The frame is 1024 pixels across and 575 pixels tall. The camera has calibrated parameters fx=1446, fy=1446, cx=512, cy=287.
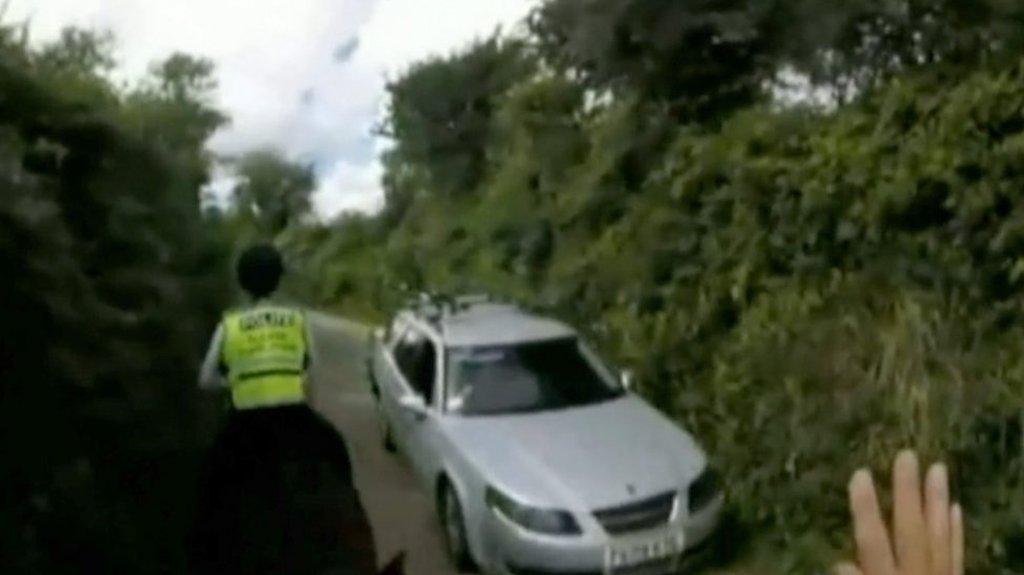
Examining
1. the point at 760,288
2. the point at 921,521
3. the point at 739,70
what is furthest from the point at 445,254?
the point at 921,521

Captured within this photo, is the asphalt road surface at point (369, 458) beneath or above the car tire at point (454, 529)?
above

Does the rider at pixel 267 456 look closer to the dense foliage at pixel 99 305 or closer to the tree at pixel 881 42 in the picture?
the dense foliage at pixel 99 305

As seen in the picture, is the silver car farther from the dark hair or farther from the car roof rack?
the dark hair

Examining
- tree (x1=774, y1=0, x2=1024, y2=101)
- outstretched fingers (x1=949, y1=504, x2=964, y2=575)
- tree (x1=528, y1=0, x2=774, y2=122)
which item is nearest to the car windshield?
tree (x1=528, y1=0, x2=774, y2=122)

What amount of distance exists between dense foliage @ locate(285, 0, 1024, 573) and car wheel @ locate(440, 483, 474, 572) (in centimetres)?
24

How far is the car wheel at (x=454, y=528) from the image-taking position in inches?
67.0

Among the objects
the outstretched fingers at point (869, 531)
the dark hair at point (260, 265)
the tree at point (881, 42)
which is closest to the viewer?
the outstretched fingers at point (869, 531)

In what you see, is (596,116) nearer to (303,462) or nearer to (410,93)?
(410,93)

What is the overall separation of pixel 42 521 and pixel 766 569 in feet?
2.54

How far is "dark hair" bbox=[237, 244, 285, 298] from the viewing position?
129 centimetres

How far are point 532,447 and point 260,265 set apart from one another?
0.52 meters

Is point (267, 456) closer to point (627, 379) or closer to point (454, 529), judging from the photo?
point (454, 529)

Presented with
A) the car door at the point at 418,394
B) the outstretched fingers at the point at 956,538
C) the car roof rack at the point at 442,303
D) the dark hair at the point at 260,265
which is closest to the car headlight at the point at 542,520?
the car door at the point at 418,394

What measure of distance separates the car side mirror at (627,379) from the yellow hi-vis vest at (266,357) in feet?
1.79
